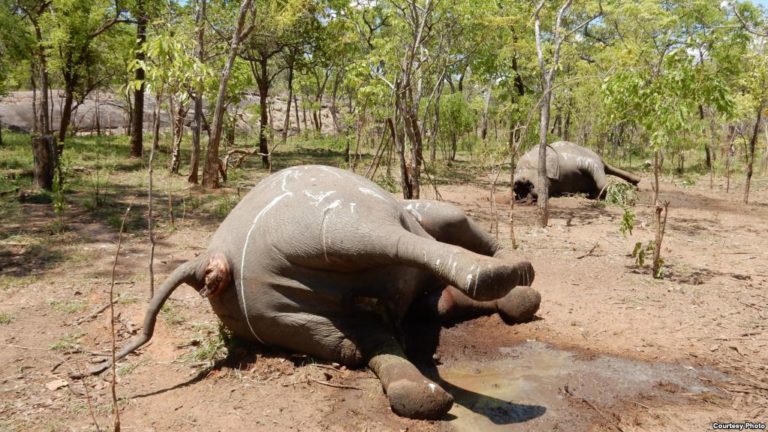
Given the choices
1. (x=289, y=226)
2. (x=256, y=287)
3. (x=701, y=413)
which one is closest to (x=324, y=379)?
(x=256, y=287)

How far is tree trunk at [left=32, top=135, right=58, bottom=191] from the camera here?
33.7 ft

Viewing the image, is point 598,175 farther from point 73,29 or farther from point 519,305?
point 73,29

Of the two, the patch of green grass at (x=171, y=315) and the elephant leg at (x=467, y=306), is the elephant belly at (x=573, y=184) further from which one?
the patch of green grass at (x=171, y=315)

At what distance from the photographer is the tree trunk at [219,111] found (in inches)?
394

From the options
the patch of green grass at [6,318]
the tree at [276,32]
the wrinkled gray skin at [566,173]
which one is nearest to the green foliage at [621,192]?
the wrinkled gray skin at [566,173]

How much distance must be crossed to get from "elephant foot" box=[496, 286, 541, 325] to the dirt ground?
81 millimetres

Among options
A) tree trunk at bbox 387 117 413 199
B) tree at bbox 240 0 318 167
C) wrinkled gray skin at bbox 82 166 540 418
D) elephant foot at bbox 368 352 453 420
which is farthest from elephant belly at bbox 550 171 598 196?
elephant foot at bbox 368 352 453 420

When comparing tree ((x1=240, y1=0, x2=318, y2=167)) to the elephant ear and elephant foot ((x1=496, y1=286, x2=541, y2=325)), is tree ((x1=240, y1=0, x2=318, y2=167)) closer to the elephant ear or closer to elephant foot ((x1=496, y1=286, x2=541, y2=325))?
the elephant ear

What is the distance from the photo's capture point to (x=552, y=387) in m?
3.85

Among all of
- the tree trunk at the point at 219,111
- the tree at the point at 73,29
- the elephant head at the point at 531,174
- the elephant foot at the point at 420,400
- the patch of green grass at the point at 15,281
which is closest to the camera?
the elephant foot at the point at 420,400

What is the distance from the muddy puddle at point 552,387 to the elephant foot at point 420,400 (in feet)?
0.39

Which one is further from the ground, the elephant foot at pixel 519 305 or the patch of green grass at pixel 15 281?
the elephant foot at pixel 519 305

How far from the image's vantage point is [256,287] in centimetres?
404

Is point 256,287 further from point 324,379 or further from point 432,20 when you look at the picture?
point 432,20
